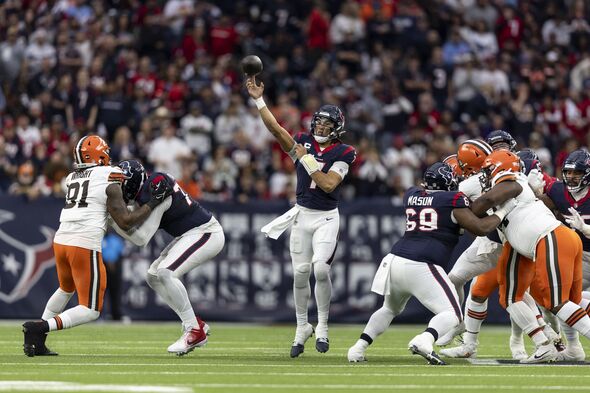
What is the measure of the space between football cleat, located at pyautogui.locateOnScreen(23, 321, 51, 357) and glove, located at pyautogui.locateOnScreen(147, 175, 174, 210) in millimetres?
1385

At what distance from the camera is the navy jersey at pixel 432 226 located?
32.6 feet

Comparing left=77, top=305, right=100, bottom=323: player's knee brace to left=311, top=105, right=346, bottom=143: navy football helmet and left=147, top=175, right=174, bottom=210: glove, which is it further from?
left=311, top=105, right=346, bottom=143: navy football helmet

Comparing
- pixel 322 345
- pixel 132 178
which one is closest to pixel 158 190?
pixel 132 178

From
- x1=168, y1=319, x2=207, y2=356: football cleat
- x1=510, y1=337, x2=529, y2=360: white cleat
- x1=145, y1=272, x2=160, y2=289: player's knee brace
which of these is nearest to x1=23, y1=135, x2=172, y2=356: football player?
x1=145, y1=272, x2=160, y2=289: player's knee brace

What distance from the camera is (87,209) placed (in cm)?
1070

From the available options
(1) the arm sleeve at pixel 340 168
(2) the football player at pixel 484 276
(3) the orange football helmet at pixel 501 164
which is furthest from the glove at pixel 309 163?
(3) the orange football helmet at pixel 501 164

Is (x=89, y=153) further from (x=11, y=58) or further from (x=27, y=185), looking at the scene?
(x=11, y=58)

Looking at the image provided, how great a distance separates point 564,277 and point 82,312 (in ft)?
12.6

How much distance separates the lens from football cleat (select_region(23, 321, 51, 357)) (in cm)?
1026

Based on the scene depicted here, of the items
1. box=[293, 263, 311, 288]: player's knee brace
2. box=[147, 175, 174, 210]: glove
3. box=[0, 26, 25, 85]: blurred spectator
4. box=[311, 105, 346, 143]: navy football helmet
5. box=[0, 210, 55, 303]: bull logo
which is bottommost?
box=[0, 210, 55, 303]: bull logo

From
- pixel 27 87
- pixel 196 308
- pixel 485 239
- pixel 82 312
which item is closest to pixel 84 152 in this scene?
pixel 82 312

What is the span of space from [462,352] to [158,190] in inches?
113

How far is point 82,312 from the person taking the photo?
10.4m

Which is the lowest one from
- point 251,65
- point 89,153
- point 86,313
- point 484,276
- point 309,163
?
point 86,313
